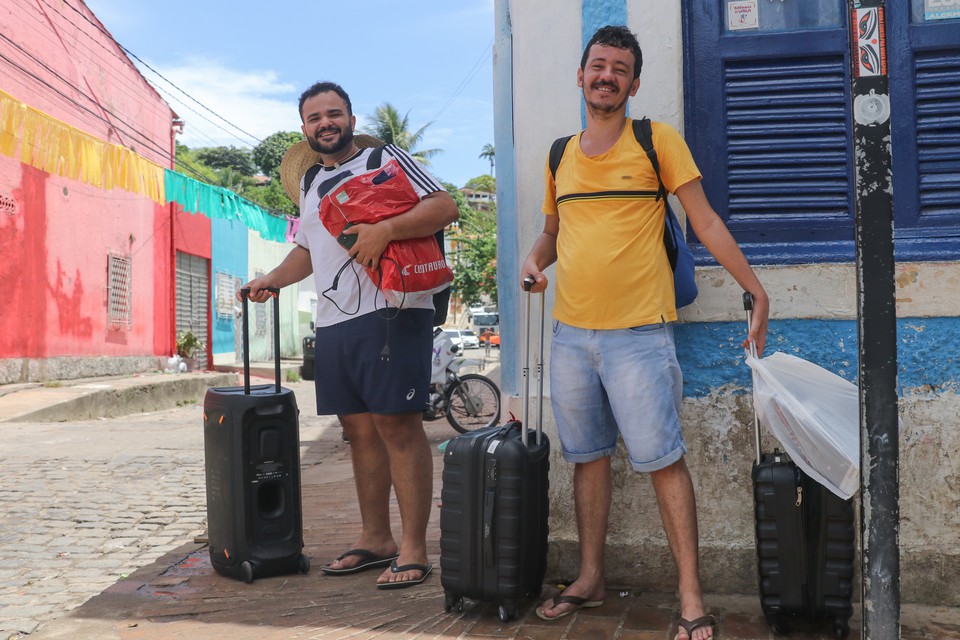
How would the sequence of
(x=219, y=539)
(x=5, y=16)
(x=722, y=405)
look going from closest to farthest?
(x=722, y=405)
(x=219, y=539)
(x=5, y=16)

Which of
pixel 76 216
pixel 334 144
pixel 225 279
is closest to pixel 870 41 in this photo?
pixel 334 144

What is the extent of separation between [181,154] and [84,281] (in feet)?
129

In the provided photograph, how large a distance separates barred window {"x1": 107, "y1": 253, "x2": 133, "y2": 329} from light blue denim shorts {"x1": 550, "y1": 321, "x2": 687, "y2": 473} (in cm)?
1600

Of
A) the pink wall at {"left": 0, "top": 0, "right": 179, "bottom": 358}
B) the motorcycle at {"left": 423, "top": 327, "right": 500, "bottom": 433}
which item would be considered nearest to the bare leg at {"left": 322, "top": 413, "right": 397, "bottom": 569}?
the motorcycle at {"left": 423, "top": 327, "right": 500, "bottom": 433}

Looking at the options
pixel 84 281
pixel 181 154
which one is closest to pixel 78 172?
pixel 84 281

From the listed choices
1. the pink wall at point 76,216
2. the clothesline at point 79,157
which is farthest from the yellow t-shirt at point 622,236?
the pink wall at point 76,216

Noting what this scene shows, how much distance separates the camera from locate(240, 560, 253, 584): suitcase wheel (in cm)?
392

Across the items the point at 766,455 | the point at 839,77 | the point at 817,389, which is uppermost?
the point at 839,77

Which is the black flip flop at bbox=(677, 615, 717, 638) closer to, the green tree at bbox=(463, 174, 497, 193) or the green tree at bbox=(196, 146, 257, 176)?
the green tree at bbox=(196, 146, 257, 176)

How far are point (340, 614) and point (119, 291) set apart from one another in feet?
52.8

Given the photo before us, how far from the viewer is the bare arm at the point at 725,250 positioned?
3041 millimetres

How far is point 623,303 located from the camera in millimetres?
3096

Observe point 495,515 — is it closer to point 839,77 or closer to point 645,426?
point 645,426

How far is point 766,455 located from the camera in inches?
123
